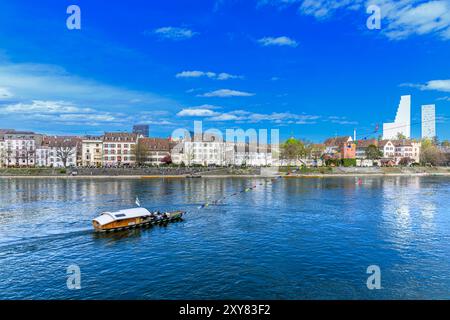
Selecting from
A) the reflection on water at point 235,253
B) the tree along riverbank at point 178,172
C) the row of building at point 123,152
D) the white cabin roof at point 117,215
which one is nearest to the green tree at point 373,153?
the row of building at point 123,152

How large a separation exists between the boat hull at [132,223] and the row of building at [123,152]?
10589cm

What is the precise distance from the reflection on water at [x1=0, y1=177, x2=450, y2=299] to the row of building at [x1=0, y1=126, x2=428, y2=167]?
100 meters

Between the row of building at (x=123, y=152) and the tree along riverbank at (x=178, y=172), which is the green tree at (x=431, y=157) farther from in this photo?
the tree along riverbank at (x=178, y=172)

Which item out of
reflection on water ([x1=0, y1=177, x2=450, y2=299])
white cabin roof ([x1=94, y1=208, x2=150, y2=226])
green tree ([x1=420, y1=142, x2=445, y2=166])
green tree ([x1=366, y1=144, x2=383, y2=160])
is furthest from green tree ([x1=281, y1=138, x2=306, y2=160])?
white cabin roof ([x1=94, y1=208, x2=150, y2=226])

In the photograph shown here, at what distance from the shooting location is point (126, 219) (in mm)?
40406

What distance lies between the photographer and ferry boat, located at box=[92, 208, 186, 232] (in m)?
38.7

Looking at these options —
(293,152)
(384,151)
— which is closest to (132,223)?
(293,152)

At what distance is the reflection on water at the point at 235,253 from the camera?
917 inches

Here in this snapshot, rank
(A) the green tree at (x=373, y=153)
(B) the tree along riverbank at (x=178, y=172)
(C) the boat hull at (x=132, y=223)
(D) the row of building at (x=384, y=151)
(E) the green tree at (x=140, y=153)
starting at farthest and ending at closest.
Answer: (D) the row of building at (x=384, y=151) < (A) the green tree at (x=373, y=153) < (E) the green tree at (x=140, y=153) < (B) the tree along riverbank at (x=178, y=172) < (C) the boat hull at (x=132, y=223)

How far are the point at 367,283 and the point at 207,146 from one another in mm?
→ 137555

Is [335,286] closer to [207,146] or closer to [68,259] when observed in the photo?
[68,259]

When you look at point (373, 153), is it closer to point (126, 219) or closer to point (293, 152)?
point (293, 152)

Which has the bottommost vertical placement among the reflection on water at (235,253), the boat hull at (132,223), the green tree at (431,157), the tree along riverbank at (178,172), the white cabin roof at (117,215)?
the reflection on water at (235,253)

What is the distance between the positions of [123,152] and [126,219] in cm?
11916
